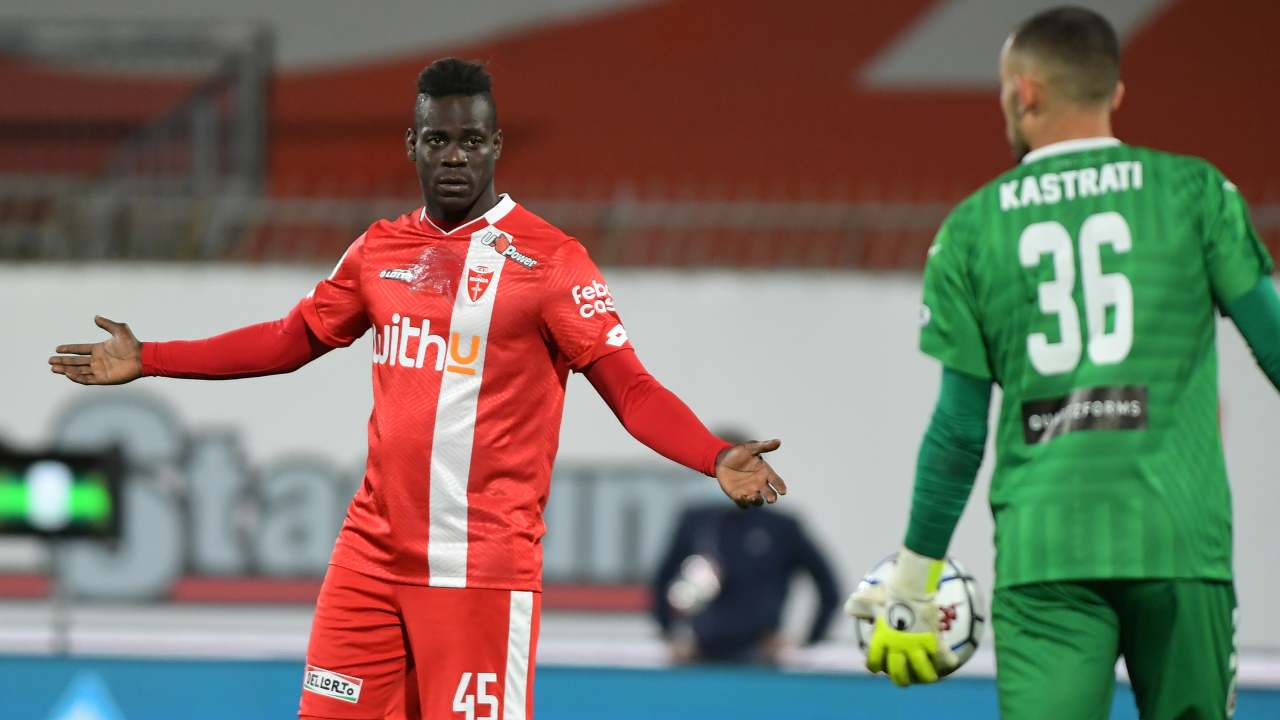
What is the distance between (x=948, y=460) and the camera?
273cm

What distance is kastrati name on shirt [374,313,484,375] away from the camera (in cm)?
327

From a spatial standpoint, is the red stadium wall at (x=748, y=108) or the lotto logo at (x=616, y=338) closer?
the lotto logo at (x=616, y=338)

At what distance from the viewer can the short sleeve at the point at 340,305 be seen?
11.4 feet

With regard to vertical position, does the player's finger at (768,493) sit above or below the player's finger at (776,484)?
below

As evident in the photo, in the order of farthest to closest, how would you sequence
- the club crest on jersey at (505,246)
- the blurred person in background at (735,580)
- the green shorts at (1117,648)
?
the blurred person in background at (735,580) → the club crest on jersey at (505,246) → the green shorts at (1117,648)

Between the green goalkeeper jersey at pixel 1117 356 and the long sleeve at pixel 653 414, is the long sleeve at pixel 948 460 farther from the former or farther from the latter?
the long sleeve at pixel 653 414

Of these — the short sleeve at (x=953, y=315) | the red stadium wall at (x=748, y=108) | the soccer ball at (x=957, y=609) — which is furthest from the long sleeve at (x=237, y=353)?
the red stadium wall at (x=748, y=108)

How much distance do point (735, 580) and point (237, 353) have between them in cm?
490

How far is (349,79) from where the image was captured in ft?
40.7

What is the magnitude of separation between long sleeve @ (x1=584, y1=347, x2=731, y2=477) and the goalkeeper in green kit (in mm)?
616

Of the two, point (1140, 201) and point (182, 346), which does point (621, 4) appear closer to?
point (182, 346)

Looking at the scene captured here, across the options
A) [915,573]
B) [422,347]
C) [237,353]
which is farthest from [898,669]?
[237,353]

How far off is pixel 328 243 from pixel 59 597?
3.69 m

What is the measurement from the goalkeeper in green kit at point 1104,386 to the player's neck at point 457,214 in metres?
1.15
